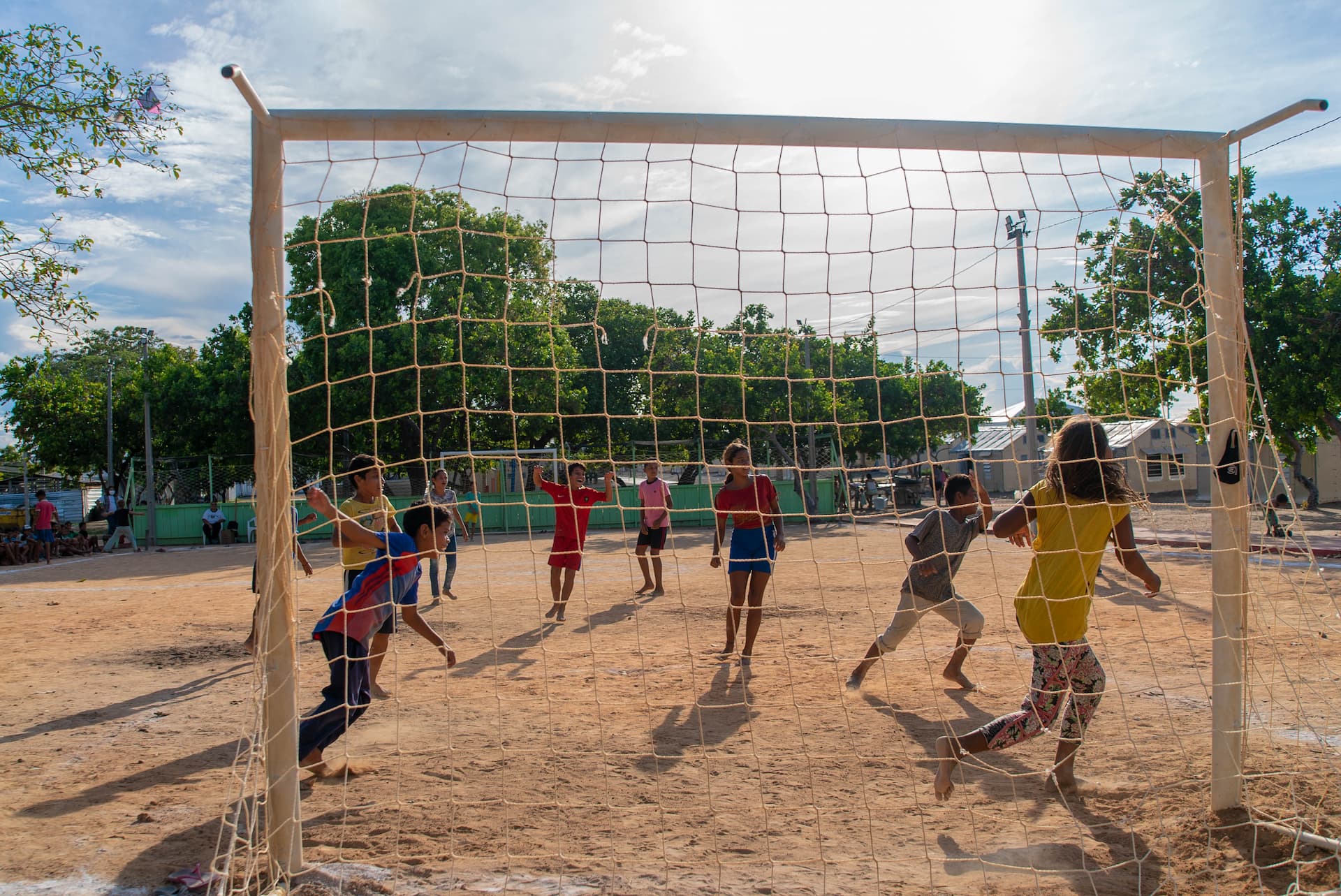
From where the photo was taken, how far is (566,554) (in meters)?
7.91

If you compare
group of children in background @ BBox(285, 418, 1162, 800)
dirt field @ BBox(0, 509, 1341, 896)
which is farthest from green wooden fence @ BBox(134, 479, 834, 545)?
group of children in background @ BBox(285, 418, 1162, 800)

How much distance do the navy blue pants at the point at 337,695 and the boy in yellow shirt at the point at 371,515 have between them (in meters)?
0.32

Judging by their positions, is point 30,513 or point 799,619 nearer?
point 799,619

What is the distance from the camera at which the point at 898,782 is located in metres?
4.05

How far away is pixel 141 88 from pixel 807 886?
27.5 ft

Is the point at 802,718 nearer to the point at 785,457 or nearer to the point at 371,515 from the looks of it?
the point at 371,515

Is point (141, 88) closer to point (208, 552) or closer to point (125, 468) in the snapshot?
point (208, 552)

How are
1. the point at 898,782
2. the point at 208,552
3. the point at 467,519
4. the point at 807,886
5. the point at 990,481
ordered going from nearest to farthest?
the point at 807,886
the point at 898,782
the point at 208,552
the point at 467,519
the point at 990,481

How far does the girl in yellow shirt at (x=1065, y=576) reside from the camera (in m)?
3.52

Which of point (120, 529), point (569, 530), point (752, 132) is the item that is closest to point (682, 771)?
point (752, 132)

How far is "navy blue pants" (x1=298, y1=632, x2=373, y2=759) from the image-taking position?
149 inches

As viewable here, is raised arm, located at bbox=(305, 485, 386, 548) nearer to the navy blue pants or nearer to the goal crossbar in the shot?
the navy blue pants

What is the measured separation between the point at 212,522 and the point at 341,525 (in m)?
21.9

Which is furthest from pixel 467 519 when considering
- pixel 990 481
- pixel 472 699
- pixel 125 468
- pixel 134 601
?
pixel 990 481
